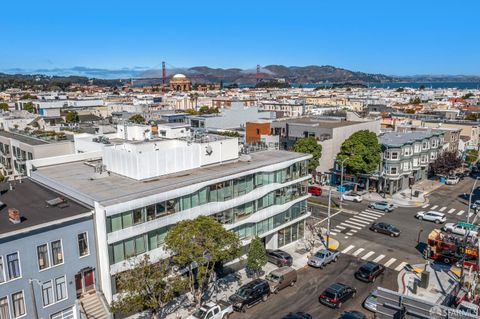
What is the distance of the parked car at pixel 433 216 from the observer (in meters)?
55.2

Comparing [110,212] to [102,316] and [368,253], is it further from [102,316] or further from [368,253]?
[368,253]

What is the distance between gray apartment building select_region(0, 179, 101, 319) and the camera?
26047 mm

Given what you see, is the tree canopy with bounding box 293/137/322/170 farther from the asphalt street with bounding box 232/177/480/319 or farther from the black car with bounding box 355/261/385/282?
the black car with bounding box 355/261/385/282

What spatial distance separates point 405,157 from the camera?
7044 centimetres

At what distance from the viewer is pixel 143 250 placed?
31.6m

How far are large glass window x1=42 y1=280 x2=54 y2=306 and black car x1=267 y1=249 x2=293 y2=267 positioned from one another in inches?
875

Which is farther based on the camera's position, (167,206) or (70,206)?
(167,206)

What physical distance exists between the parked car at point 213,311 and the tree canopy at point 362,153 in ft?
139

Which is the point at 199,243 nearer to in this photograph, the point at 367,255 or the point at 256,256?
the point at 256,256

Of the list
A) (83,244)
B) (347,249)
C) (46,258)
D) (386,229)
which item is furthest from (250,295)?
(386,229)

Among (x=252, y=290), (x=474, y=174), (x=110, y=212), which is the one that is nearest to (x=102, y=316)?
(x=110, y=212)

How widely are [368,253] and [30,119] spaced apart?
212 ft

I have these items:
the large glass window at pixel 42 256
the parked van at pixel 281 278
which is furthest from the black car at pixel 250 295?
the large glass window at pixel 42 256

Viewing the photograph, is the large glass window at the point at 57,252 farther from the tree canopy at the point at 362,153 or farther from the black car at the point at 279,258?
the tree canopy at the point at 362,153
